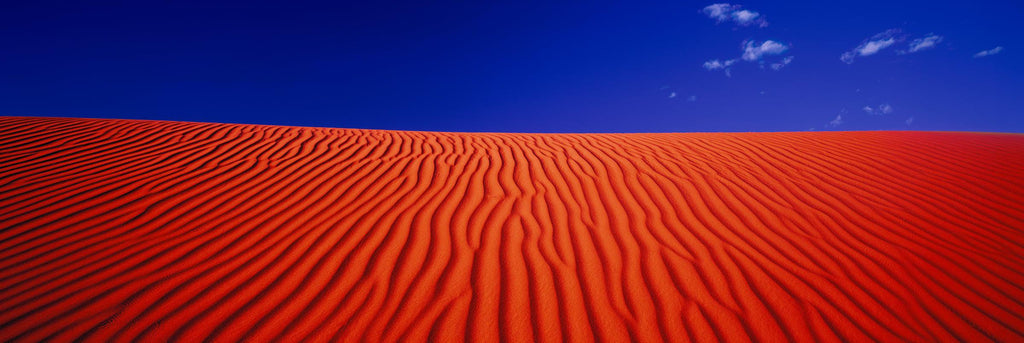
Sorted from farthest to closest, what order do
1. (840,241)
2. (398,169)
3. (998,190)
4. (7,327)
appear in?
(398,169), (998,190), (840,241), (7,327)

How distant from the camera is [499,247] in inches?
97.6

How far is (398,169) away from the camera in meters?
4.04

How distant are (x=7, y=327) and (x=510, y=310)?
2377 millimetres

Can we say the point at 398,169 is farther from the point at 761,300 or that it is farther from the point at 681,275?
the point at 761,300

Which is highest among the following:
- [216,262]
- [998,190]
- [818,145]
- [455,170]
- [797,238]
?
[818,145]

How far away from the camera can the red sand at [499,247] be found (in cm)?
187

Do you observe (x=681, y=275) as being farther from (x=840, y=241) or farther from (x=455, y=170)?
(x=455, y=170)

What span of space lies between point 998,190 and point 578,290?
4.40m

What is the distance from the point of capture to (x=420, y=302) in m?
1.98

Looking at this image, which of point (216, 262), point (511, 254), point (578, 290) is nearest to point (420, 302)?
point (511, 254)

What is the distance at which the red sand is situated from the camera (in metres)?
1.87

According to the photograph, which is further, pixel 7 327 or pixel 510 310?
pixel 510 310

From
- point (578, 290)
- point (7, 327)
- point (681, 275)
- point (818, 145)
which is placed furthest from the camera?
point (818, 145)

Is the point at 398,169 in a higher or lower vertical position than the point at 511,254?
higher
